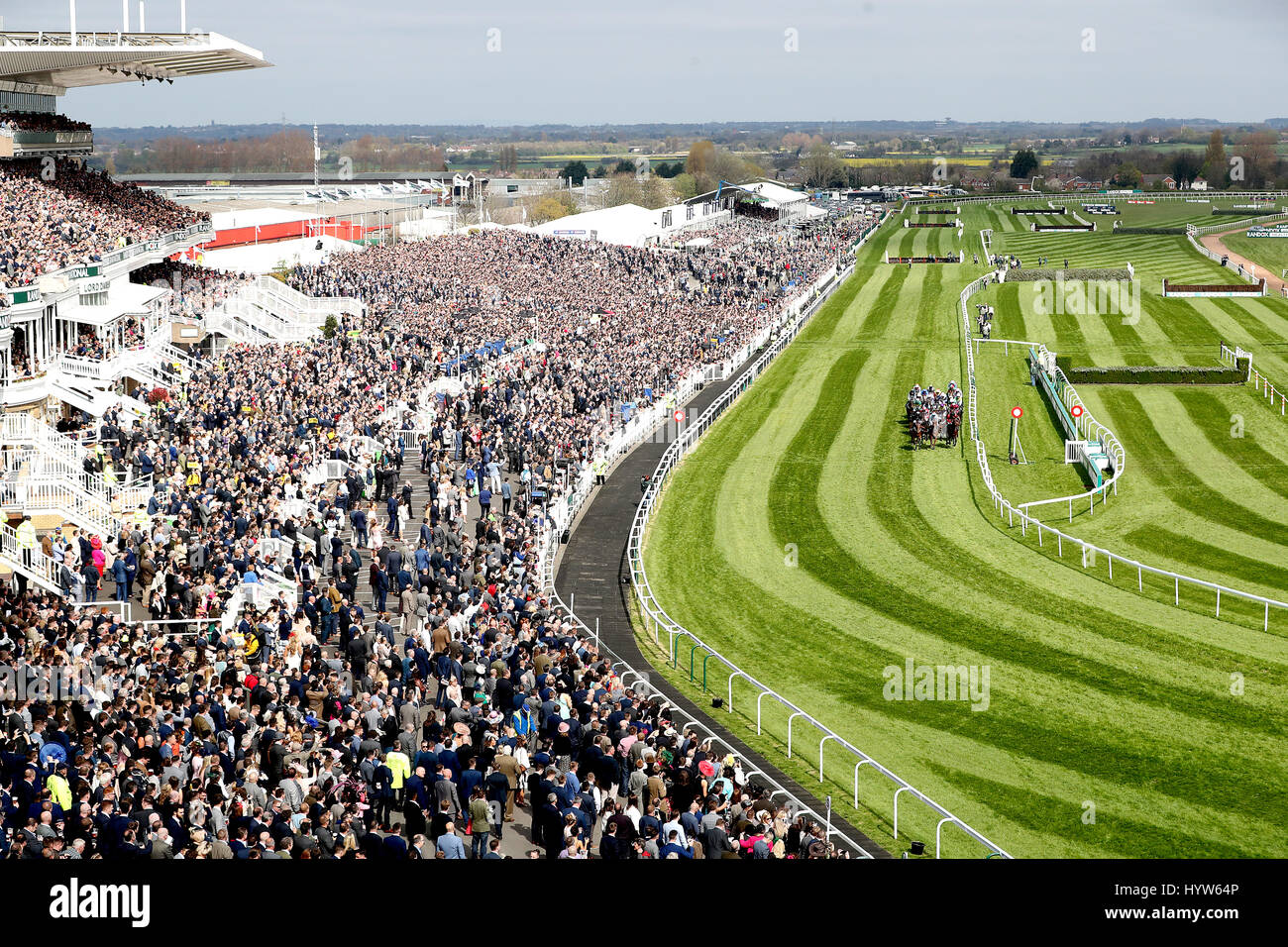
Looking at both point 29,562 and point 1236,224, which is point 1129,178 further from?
point 29,562

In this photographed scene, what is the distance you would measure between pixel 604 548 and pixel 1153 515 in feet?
38.1

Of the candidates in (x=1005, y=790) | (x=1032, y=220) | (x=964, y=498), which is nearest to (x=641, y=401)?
(x=964, y=498)

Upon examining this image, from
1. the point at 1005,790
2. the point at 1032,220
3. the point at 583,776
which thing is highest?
the point at 1032,220

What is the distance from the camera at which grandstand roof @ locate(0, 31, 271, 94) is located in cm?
4100

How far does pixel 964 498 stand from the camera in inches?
1188

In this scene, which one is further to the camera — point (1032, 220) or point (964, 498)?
point (1032, 220)

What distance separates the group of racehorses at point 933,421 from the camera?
1395 inches

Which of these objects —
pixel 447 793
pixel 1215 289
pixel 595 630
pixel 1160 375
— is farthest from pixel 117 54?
pixel 1215 289

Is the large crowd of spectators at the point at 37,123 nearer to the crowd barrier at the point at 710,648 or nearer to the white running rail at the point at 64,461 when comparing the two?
the white running rail at the point at 64,461

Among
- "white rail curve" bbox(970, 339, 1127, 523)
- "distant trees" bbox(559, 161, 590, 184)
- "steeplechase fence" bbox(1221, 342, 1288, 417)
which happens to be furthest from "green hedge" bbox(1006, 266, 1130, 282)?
"distant trees" bbox(559, 161, 590, 184)

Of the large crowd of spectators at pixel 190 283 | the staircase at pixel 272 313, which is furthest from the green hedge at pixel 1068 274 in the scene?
the large crowd of spectators at pixel 190 283

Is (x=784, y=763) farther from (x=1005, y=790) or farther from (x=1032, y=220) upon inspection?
(x=1032, y=220)

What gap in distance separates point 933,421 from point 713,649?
16.0 metres
